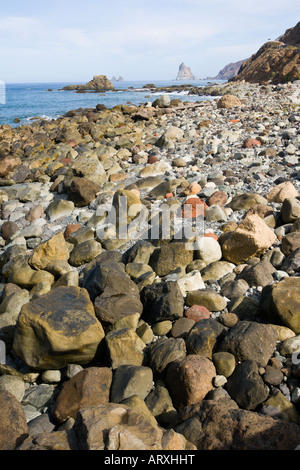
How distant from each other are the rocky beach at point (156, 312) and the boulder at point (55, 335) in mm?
14

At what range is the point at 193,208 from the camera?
6297 millimetres

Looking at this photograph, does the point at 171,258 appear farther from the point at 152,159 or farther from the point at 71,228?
the point at 152,159

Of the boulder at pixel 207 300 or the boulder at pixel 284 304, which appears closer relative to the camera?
the boulder at pixel 284 304

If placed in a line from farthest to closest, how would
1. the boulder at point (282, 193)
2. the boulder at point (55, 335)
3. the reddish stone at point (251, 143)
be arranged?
1. the reddish stone at point (251, 143)
2. the boulder at point (282, 193)
3. the boulder at point (55, 335)

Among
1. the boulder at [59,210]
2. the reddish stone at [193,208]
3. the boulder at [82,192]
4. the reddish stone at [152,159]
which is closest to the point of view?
the reddish stone at [193,208]

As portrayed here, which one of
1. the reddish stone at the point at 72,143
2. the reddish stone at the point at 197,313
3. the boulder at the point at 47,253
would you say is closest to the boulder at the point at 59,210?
the boulder at the point at 47,253

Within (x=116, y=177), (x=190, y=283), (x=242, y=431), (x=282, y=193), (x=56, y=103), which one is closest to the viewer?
(x=242, y=431)

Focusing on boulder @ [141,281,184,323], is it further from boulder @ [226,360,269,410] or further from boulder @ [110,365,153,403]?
boulder @ [226,360,269,410]

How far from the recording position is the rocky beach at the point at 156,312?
2.59m

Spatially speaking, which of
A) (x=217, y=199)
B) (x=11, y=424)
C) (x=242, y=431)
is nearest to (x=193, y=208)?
(x=217, y=199)

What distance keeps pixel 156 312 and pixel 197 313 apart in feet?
1.54

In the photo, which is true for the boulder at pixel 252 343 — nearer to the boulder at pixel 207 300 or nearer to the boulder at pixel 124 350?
the boulder at pixel 207 300

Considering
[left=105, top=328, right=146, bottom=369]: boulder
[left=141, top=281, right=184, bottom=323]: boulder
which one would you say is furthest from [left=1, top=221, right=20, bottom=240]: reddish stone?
[left=105, top=328, right=146, bottom=369]: boulder
